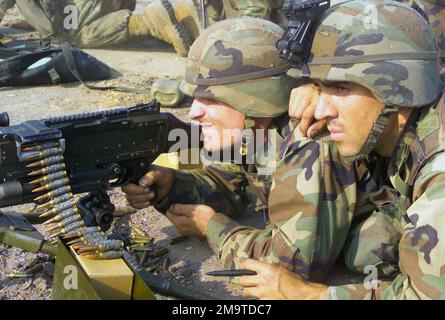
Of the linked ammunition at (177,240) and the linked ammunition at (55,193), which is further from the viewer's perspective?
the linked ammunition at (177,240)

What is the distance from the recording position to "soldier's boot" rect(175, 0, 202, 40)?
9664 millimetres

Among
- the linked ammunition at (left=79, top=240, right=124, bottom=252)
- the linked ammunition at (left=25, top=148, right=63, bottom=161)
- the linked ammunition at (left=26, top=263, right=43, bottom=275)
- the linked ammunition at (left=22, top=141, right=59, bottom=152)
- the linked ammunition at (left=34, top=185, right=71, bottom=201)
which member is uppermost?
the linked ammunition at (left=22, top=141, right=59, bottom=152)

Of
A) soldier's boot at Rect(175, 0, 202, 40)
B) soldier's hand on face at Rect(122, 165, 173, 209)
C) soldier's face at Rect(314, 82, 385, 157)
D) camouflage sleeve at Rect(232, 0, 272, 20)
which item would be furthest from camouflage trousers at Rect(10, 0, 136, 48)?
soldier's face at Rect(314, 82, 385, 157)

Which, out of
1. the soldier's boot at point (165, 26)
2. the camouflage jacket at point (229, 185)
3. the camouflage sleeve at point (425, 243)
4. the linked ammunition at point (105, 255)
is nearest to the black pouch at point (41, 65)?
the soldier's boot at point (165, 26)

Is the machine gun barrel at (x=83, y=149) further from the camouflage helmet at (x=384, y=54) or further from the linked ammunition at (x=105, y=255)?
the camouflage helmet at (x=384, y=54)

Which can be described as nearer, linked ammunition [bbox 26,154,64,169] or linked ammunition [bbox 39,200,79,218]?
linked ammunition [bbox 26,154,64,169]

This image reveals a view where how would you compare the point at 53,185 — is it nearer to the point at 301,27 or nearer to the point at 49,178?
the point at 49,178

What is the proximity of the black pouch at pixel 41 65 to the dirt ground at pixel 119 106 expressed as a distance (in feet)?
0.39

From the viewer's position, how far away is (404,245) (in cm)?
288

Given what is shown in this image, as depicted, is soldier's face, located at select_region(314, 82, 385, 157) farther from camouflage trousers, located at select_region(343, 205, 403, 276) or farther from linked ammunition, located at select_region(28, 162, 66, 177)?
linked ammunition, located at select_region(28, 162, 66, 177)

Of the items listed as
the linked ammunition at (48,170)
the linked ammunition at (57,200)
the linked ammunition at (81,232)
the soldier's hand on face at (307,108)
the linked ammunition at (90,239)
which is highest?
the soldier's hand on face at (307,108)

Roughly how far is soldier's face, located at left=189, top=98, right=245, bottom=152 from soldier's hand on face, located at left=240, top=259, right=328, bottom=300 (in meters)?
0.87

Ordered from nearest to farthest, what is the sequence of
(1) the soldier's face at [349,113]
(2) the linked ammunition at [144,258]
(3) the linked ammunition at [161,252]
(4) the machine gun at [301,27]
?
(1) the soldier's face at [349,113], (4) the machine gun at [301,27], (2) the linked ammunition at [144,258], (3) the linked ammunition at [161,252]

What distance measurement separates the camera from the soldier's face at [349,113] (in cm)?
323
